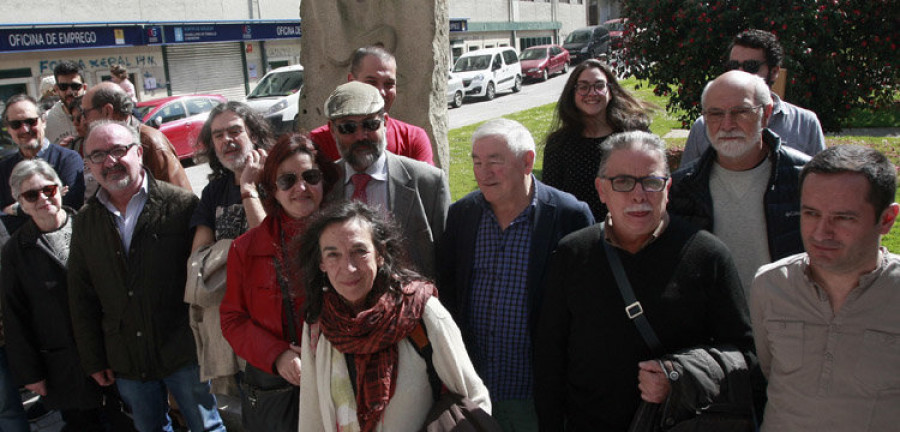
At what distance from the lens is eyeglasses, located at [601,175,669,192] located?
233 cm

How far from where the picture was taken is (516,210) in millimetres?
2869

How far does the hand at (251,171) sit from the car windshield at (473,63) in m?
20.0

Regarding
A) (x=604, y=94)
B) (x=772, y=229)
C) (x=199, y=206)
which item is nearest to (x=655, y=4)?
(x=604, y=94)

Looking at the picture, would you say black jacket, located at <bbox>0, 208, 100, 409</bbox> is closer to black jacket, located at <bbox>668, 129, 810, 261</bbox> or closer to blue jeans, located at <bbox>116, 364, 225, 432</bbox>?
blue jeans, located at <bbox>116, 364, 225, 432</bbox>

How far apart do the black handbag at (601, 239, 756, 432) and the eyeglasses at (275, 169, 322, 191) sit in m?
1.24

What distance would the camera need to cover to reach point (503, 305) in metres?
2.83

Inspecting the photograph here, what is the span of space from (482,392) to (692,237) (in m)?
0.94

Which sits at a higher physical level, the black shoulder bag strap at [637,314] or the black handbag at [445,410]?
the black shoulder bag strap at [637,314]

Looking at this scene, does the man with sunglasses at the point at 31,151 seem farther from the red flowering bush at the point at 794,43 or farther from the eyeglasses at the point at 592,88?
the red flowering bush at the point at 794,43

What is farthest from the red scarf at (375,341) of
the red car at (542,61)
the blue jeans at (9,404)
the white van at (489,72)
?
the red car at (542,61)

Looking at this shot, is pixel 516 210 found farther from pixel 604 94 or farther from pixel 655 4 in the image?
pixel 655 4

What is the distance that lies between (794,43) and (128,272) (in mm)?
7017

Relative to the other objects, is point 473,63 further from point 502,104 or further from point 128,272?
point 128,272

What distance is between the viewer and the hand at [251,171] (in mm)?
3102
